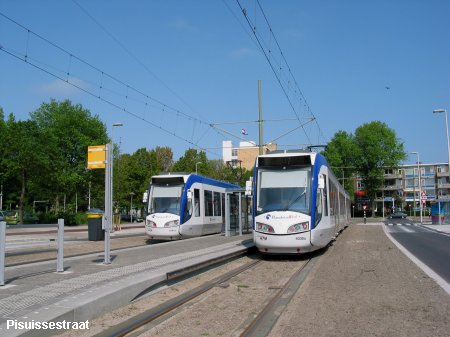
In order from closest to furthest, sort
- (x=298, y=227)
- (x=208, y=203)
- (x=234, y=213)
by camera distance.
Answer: (x=298, y=227) < (x=208, y=203) < (x=234, y=213)

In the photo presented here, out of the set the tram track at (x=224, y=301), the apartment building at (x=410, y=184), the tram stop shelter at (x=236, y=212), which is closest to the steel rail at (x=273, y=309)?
the tram track at (x=224, y=301)

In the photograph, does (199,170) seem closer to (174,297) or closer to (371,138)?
(371,138)

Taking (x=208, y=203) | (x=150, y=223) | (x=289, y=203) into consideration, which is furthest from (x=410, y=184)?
(x=289, y=203)

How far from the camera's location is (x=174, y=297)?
8844mm

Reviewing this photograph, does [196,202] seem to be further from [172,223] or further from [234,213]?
[234,213]

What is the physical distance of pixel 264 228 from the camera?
14.2m

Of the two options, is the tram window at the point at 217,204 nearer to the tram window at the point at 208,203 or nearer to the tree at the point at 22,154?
the tram window at the point at 208,203

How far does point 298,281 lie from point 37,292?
5.37 m

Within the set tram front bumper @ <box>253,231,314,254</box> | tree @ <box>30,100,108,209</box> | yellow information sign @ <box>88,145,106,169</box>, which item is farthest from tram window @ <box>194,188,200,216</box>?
tree @ <box>30,100,108,209</box>

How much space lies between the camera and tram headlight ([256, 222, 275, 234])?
46.0 ft

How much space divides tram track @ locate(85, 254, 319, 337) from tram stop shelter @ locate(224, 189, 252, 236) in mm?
11854

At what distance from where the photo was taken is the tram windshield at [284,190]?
1427 centimetres

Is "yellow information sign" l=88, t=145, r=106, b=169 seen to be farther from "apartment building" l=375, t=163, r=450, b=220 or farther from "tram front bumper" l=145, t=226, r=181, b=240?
"apartment building" l=375, t=163, r=450, b=220

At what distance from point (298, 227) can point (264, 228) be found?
1.00 m
